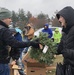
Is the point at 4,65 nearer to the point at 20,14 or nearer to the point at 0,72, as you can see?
the point at 0,72

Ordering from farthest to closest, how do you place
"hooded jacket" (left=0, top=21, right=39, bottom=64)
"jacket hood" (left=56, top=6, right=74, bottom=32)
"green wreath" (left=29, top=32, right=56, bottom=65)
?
"green wreath" (left=29, top=32, right=56, bottom=65) < "hooded jacket" (left=0, top=21, right=39, bottom=64) < "jacket hood" (left=56, top=6, right=74, bottom=32)

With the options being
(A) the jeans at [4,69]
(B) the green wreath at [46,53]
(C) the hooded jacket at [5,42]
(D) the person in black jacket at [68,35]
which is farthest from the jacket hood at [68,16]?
(A) the jeans at [4,69]

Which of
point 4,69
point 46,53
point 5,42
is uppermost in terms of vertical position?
point 5,42

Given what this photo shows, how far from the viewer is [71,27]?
504cm

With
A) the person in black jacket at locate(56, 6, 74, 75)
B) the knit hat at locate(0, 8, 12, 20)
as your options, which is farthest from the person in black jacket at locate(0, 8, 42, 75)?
the person in black jacket at locate(56, 6, 74, 75)

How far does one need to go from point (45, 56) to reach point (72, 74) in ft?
4.27

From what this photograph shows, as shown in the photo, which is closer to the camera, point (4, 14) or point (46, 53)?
point (4, 14)

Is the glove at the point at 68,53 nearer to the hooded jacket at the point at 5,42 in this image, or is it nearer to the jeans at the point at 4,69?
→ the hooded jacket at the point at 5,42

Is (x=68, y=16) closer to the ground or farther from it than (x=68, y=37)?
farther from it

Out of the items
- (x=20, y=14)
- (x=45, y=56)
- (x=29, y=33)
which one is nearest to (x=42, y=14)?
(x=20, y=14)

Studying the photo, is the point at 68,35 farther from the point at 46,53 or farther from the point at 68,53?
the point at 46,53

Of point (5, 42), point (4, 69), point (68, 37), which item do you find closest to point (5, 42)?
point (5, 42)

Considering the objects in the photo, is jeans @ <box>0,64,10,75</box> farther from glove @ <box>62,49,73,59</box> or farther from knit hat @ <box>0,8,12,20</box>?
glove @ <box>62,49,73,59</box>

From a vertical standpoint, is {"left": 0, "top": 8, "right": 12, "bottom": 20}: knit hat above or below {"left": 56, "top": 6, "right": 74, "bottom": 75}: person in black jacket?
above
